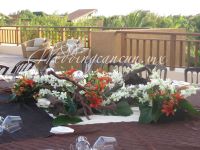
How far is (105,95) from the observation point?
8.25 feet

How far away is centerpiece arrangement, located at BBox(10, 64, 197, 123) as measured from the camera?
2.33 metres

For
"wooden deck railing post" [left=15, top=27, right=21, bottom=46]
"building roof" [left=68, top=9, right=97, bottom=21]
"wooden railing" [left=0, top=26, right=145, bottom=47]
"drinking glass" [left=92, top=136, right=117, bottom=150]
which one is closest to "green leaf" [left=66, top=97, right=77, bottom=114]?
"drinking glass" [left=92, top=136, right=117, bottom=150]

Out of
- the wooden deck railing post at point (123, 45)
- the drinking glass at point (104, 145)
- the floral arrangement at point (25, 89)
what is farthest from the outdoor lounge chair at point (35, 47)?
the drinking glass at point (104, 145)

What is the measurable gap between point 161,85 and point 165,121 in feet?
0.61

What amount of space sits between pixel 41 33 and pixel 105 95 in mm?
11766

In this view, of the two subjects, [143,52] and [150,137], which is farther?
[143,52]

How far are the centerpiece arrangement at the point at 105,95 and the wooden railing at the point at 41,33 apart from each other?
885 cm

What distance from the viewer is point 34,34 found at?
14281mm

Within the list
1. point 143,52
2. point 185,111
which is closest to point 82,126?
point 185,111

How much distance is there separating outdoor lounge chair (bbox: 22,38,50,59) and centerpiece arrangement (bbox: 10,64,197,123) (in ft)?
32.3

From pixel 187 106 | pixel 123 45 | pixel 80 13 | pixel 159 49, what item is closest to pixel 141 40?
pixel 159 49

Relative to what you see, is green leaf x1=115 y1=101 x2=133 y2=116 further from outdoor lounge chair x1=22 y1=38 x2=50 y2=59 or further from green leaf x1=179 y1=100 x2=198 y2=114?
outdoor lounge chair x1=22 y1=38 x2=50 y2=59

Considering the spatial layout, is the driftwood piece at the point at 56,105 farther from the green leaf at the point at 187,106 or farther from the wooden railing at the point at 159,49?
the wooden railing at the point at 159,49

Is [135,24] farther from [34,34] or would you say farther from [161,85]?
[161,85]
